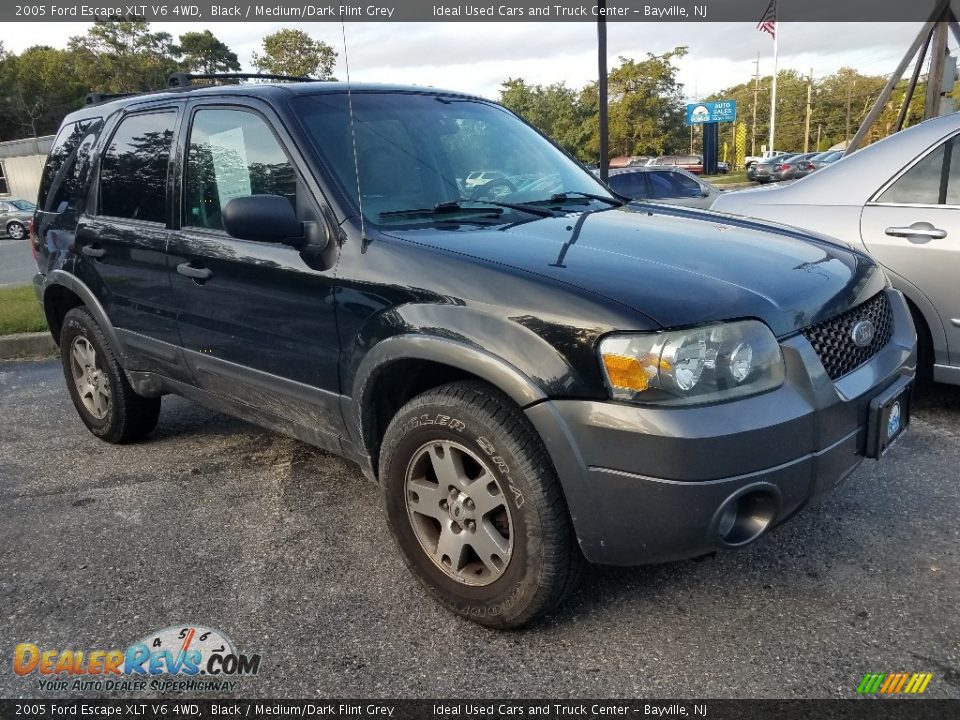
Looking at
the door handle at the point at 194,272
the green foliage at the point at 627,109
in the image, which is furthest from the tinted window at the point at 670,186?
the green foliage at the point at 627,109

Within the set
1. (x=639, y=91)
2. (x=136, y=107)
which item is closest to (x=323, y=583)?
(x=136, y=107)

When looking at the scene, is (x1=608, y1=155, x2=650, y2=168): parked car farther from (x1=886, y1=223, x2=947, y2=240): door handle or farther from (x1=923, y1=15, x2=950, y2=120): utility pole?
(x1=886, y1=223, x2=947, y2=240): door handle

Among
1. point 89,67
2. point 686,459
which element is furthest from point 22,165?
point 686,459

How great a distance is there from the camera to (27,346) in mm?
6984

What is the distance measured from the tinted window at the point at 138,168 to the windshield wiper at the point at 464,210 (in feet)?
4.40

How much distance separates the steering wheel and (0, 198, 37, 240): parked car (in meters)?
26.6

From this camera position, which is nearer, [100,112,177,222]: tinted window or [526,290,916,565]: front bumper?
[526,290,916,565]: front bumper

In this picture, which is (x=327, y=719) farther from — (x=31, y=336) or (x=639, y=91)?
(x=639, y=91)

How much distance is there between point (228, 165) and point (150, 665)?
78.4 inches

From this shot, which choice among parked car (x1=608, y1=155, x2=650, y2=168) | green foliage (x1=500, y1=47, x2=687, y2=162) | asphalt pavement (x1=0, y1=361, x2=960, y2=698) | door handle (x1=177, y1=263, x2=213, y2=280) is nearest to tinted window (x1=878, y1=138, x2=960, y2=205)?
asphalt pavement (x1=0, y1=361, x2=960, y2=698)

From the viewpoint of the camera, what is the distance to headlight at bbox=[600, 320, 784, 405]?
208cm

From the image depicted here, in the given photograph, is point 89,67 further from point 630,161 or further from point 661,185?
point 661,185

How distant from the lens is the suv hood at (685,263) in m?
2.19

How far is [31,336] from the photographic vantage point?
22.9ft
